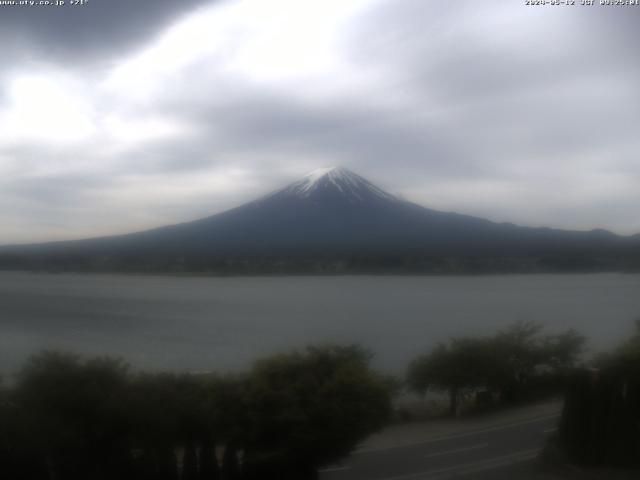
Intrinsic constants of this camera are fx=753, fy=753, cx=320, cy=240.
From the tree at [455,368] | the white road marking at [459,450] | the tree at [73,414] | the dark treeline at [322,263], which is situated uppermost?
the dark treeline at [322,263]

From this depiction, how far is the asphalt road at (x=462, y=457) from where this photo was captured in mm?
8250

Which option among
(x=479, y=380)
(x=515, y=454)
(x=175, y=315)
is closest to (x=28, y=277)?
(x=175, y=315)

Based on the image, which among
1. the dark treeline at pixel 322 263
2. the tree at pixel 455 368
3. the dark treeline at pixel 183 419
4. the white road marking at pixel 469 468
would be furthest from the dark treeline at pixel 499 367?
the dark treeline at pixel 183 419

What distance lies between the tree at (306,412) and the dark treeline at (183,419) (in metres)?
0.01

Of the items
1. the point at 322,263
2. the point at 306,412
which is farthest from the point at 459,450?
the point at 322,263

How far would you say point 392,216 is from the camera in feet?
84.7

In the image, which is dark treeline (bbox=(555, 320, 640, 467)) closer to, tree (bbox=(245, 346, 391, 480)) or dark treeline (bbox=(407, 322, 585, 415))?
dark treeline (bbox=(407, 322, 585, 415))

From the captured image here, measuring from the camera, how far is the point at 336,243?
899 inches

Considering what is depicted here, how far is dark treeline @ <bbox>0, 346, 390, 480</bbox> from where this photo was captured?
7188mm

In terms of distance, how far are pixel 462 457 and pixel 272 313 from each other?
44.5 ft

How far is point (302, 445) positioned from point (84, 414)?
7.73 ft

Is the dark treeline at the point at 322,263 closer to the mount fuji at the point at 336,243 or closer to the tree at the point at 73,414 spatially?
the mount fuji at the point at 336,243

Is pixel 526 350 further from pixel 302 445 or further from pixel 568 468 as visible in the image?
pixel 302 445

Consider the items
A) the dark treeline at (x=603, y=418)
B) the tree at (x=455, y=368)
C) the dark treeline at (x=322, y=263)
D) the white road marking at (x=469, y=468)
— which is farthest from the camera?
the dark treeline at (x=322, y=263)
